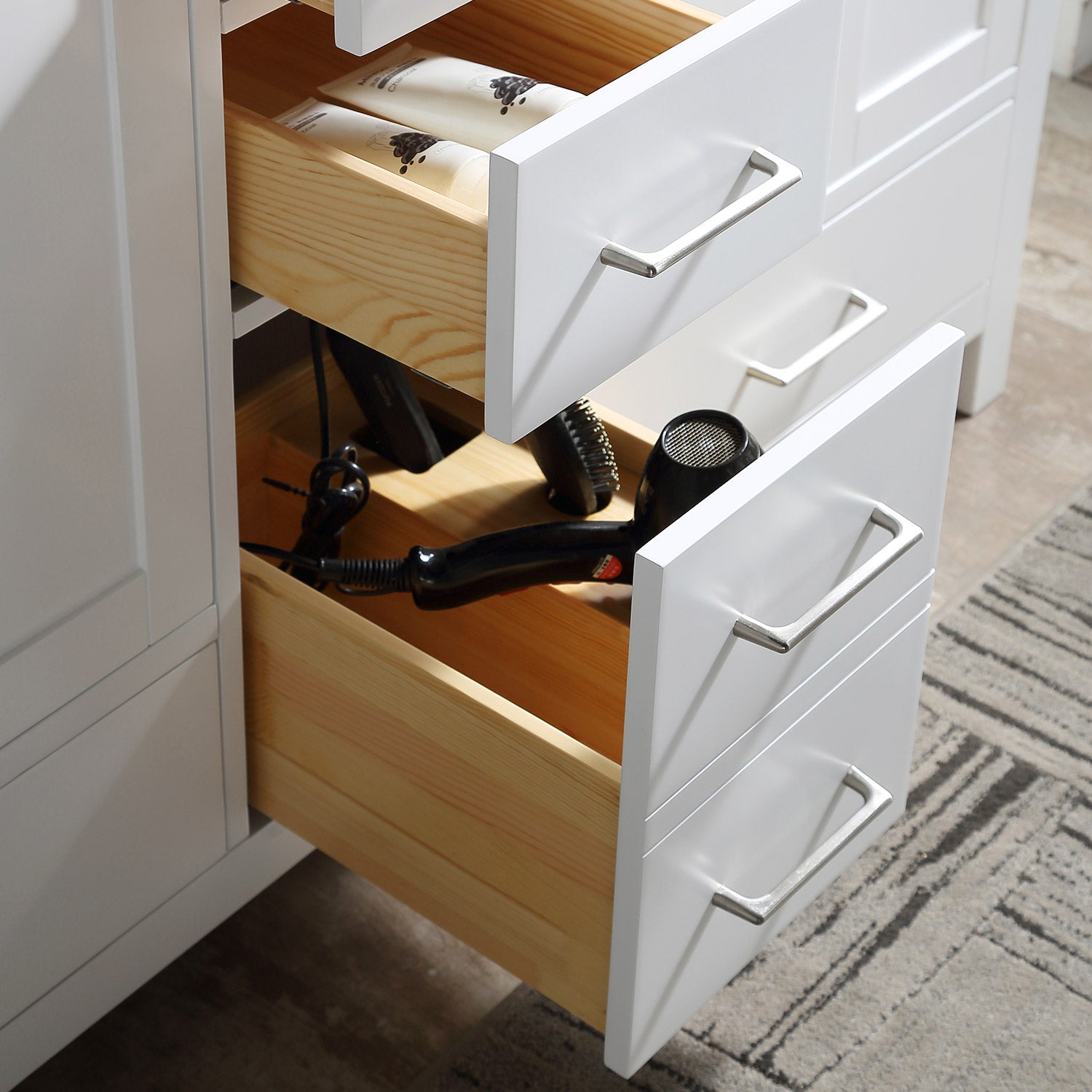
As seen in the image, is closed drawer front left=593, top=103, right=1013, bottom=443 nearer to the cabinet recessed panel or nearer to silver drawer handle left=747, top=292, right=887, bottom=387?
silver drawer handle left=747, top=292, right=887, bottom=387

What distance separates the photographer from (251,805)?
3.47ft

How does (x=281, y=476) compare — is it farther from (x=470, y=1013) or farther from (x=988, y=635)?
(x=988, y=635)

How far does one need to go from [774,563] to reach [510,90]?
0.94ft

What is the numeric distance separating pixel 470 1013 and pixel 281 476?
1.36ft

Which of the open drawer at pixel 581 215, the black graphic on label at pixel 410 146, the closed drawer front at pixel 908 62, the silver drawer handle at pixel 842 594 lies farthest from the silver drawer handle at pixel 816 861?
the closed drawer front at pixel 908 62

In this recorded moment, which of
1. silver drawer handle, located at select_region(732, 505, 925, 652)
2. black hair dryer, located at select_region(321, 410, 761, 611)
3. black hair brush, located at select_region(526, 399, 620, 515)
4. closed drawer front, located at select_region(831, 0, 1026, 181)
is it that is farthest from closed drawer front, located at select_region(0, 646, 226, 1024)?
closed drawer front, located at select_region(831, 0, 1026, 181)

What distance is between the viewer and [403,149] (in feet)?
2.58

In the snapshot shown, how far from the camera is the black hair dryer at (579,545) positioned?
33.9 inches

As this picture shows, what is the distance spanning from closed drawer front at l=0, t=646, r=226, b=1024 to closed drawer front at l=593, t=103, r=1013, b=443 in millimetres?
413

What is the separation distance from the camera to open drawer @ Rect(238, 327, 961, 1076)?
2.43 ft

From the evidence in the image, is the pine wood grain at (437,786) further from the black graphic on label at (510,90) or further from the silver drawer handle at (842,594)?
the black graphic on label at (510,90)

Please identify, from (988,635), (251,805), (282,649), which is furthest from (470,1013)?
(988,635)

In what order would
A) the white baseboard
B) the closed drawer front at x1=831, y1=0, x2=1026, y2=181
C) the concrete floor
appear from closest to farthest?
1. the concrete floor
2. the closed drawer front at x1=831, y1=0, x2=1026, y2=181
3. the white baseboard

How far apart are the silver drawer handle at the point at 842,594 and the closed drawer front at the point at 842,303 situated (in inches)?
14.6
